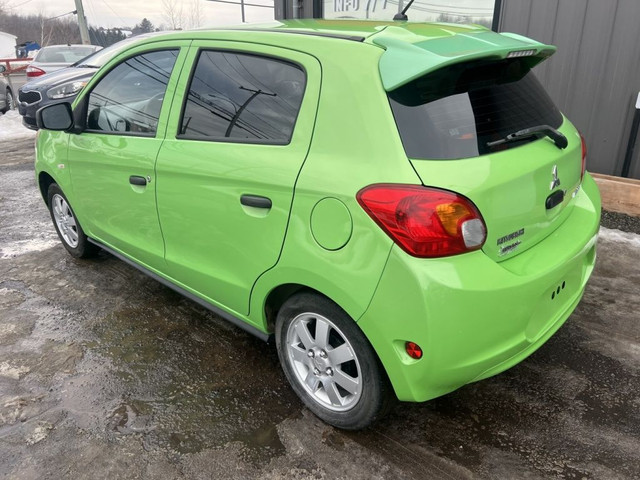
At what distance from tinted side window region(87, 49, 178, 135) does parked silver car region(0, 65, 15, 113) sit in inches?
484

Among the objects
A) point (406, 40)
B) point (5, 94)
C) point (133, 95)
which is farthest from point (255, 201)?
point (5, 94)

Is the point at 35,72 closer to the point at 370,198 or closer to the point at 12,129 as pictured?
the point at 12,129

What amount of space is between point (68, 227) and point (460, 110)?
3502 mm

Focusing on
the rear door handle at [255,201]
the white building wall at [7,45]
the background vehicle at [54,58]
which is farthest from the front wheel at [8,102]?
the white building wall at [7,45]

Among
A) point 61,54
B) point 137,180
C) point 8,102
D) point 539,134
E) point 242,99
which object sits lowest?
point 8,102

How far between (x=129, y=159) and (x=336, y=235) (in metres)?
1.60

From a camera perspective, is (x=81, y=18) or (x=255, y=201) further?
(x=81, y=18)

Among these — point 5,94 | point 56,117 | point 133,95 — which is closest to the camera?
point 133,95

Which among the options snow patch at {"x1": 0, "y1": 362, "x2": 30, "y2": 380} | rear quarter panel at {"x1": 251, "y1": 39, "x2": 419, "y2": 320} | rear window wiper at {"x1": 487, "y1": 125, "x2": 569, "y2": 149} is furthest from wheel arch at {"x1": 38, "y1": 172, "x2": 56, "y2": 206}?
rear window wiper at {"x1": 487, "y1": 125, "x2": 569, "y2": 149}

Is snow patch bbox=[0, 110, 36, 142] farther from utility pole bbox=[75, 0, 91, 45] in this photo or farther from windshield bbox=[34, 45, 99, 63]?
utility pole bbox=[75, 0, 91, 45]

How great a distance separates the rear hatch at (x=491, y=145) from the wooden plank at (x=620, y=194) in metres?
3.21

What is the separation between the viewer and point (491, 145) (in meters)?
2.05

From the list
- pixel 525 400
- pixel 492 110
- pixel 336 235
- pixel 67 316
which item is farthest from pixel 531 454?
pixel 67 316

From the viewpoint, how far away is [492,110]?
7.09 feet
